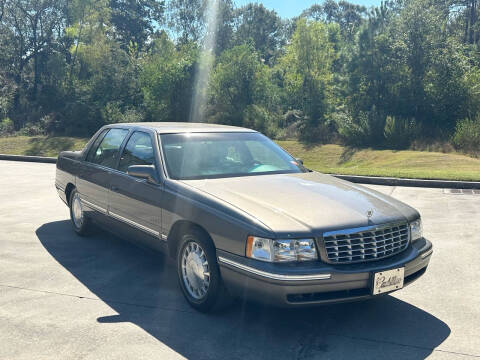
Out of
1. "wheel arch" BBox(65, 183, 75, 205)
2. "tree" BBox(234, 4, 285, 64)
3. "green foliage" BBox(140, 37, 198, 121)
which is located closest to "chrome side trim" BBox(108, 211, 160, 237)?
"wheel arch" BBox(65, 183, 75, 205)

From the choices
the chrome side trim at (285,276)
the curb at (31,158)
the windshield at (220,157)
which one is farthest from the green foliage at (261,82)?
the chrome side trim at (285,276)

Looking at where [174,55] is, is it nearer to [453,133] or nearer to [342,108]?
[342,108]

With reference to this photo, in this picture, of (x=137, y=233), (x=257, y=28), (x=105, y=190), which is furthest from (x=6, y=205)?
(x=257, y=28)

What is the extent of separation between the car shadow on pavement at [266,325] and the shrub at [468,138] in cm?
1850

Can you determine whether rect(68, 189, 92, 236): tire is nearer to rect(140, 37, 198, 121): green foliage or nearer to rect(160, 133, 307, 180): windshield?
rect(160, 133, 307, 180): windshield

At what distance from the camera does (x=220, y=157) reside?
5336 millimetres

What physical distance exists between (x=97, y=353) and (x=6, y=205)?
6677mm

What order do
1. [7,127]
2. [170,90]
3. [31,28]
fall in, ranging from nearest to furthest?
[170,90] < [7,127] < [31,28]

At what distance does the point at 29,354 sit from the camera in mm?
3693

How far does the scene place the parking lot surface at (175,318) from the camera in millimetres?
3783

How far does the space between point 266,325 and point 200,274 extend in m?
0.69

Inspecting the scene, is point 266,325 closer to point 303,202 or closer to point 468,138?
point 303,202

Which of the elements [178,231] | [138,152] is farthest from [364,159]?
[178,231]

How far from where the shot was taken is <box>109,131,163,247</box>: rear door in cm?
502
